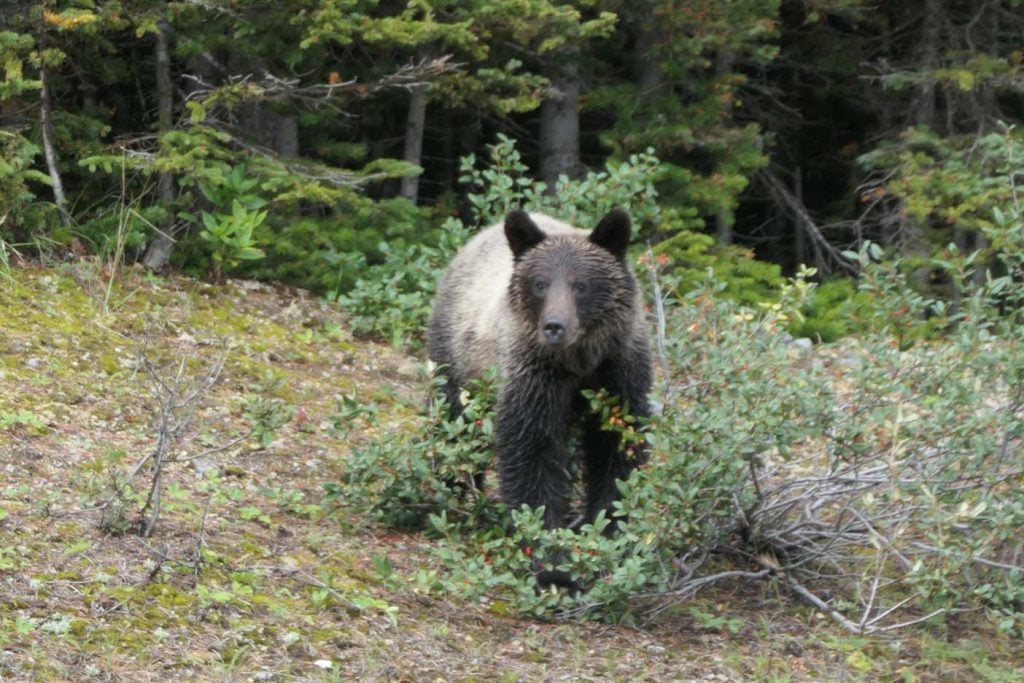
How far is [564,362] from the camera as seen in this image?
7340 mm

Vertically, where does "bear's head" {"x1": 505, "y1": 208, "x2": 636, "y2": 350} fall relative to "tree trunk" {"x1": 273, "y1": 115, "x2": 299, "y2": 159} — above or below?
above

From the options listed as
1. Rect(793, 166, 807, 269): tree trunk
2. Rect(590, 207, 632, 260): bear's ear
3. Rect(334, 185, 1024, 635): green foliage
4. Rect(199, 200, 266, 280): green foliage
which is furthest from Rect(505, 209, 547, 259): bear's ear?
Rect(793, 166, 807, 269): tree trunk

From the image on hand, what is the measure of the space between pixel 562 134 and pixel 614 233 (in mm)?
6253

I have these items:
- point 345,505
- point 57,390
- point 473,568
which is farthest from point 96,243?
point 473,568

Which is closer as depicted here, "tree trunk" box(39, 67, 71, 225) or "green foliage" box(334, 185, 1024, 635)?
"green foliage" box(334, 185, 1024, 635)

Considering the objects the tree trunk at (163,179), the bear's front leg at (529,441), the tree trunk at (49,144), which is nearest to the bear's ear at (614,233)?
the bear's front leg at (529,441)

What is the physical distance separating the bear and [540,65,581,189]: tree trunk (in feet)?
19.8

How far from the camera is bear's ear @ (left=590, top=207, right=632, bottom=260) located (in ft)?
24.1

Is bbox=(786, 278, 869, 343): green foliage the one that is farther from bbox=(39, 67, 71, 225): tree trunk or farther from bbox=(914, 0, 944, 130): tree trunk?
bbox=(39, 67, 71, 225): tree trunk

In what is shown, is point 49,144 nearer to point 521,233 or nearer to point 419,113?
point 419,113

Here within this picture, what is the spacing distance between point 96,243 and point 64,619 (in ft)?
19.1


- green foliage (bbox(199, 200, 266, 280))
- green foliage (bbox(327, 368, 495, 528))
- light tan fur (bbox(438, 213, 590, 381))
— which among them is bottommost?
green foliage (bbox(327, 368, 495, 528))

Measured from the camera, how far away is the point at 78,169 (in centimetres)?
1118

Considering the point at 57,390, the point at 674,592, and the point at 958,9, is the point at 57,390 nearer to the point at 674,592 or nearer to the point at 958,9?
the point at 674,592
